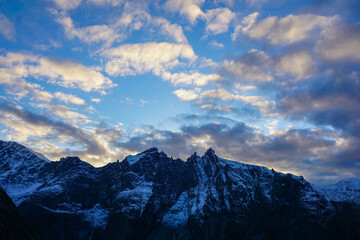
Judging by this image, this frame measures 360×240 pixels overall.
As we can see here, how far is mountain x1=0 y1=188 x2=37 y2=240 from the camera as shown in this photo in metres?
74.8

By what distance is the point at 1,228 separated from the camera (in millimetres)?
74500

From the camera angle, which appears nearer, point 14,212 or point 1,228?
point 1,228

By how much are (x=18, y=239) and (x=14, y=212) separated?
16522mm

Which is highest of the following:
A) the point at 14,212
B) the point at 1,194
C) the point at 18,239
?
the point at 1,194

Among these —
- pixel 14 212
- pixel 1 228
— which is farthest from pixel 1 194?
pixel 1 228

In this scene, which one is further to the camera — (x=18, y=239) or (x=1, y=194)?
(x=1, y=194)

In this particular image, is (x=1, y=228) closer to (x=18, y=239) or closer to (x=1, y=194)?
(x=18, y=239)

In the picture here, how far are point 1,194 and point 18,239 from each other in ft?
80.7

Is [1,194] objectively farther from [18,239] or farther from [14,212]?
[18,239]

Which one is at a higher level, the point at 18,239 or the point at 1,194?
the point at 1,194

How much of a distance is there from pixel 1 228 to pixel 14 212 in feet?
49.3

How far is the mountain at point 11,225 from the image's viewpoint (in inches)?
2944

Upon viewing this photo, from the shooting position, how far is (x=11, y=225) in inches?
3108

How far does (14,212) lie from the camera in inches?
3487
